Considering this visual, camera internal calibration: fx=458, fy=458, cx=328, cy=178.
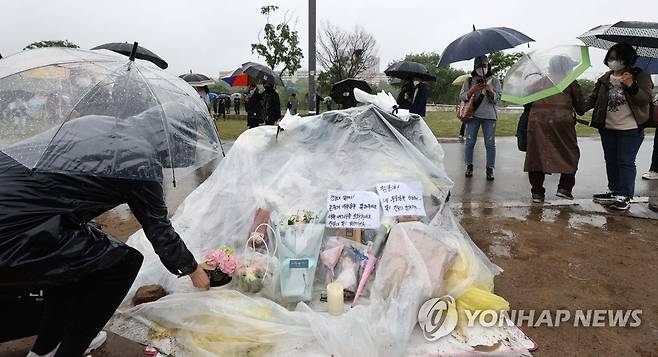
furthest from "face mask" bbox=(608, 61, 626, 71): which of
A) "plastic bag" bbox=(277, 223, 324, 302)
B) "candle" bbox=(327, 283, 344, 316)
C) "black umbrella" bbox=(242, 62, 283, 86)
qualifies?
"black umbrella" bbox=(242, 62, 283, 86)

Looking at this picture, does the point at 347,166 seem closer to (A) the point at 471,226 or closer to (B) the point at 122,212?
(A) the point at 471,226

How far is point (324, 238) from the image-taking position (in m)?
2.88

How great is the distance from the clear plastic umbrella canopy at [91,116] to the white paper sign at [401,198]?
1.31 m

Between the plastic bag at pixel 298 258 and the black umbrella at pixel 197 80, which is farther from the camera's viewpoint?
the black umbrella at pixel 197 80

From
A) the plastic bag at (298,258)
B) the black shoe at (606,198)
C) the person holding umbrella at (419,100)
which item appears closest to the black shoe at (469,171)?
the person holding umbrella at (419,100)

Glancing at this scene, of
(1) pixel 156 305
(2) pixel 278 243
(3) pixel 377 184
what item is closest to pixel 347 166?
(3) pixel 377 184

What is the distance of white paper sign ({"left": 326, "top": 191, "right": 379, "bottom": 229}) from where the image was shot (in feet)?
9.52

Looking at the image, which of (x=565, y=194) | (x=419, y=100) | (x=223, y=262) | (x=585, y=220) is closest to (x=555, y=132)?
(x=565, y=194)

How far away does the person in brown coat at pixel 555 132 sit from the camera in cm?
446

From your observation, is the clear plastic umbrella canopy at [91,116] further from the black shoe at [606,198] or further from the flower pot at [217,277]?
the black shoe at [606,198]

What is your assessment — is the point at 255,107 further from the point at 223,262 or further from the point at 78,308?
the point at 78,308

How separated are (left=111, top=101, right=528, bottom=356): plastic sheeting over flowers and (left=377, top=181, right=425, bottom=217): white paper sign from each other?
0.06 m

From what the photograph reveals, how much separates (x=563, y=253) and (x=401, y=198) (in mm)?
1432

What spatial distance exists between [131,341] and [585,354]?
89.1 inches
